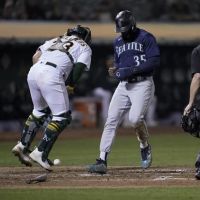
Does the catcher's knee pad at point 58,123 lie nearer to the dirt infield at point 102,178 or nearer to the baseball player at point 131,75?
the dirt infield at point 102,178

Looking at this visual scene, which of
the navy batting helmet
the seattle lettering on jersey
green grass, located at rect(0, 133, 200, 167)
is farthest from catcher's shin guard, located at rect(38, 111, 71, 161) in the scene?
green grass, located at rect(0, 133, 200, 167)

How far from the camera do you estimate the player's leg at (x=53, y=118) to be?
34.4ft

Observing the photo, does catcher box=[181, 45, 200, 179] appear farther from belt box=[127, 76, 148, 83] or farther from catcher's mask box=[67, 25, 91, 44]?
catcher's mask box=[67, 25, 91, 44]

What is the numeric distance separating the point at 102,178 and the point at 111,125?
3.48ft

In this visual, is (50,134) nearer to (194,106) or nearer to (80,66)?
(80,66)

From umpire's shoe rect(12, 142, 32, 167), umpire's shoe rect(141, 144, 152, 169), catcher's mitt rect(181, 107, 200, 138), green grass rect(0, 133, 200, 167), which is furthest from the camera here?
green grass rect(0, 133, 200, 167)

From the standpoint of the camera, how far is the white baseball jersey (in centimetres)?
1057

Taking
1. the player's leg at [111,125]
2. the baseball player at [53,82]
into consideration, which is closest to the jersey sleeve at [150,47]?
the player's leg at [111,125]

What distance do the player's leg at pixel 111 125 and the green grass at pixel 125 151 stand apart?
150 cm

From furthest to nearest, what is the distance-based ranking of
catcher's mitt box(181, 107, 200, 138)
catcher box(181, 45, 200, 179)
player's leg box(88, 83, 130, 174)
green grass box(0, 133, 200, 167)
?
green grass box(0, 133, 200, 167)
player's leg box(88, 83, 130, 174)
catcher's mitt box(181, 107, 200, 138)
catcher box(181, 45, 200, 179)

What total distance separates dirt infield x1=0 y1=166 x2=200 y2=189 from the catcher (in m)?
0.51

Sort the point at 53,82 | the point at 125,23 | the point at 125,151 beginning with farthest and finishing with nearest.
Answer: the point at 125,151 → the point at 125,23 → the point at 53,82

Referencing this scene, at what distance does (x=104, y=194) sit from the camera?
28.2ft

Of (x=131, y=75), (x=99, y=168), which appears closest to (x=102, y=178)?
(x=99, y=168)
